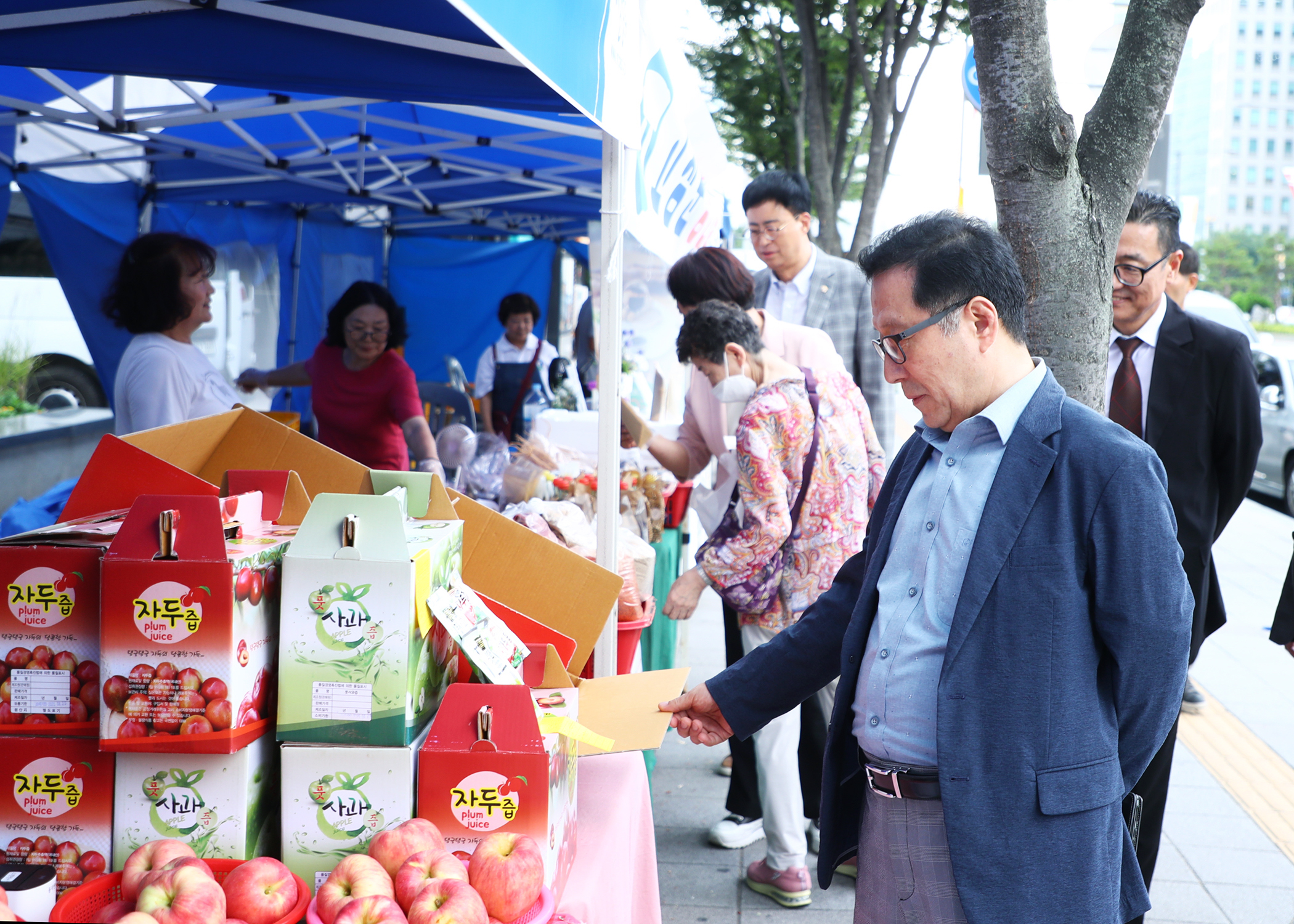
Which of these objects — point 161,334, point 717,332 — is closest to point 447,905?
point 717,332

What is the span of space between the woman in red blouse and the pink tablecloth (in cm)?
254

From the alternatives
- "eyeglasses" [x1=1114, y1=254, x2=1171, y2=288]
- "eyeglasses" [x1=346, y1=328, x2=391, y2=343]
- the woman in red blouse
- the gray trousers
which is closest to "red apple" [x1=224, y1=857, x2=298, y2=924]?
the gray trousers

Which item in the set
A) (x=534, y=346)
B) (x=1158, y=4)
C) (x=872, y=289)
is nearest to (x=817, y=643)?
(x=872, y=289)

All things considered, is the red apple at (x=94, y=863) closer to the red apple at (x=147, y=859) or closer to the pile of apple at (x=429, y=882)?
the red apple at (x=147, y=859)

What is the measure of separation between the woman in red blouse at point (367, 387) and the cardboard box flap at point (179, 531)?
9.44ft

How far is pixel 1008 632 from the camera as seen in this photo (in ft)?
4.93

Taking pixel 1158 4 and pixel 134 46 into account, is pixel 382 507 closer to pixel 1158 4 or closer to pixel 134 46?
pixel 134 46

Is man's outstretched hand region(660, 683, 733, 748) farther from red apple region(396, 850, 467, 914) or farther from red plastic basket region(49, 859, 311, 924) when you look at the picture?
red plastic basket region(49, 859, 311, 924)

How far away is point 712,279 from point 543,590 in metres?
1.76

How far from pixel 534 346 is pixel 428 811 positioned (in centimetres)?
834

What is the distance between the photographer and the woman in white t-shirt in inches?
131

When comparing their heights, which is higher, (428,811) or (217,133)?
(217,133)

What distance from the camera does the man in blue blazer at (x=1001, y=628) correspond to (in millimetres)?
1489

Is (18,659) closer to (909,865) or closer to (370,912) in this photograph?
(370,912)
